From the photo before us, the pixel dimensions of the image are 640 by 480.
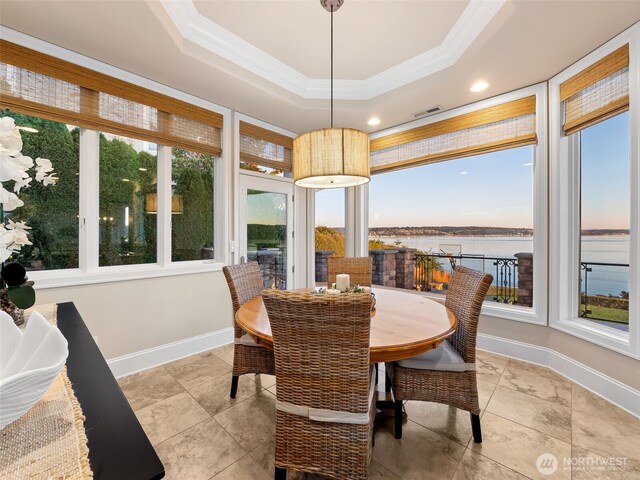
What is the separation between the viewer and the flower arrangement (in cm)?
89

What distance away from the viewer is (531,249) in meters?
2.97

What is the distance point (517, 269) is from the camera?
3215 millimetres

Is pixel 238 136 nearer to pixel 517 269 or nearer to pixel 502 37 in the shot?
pixel 502 37

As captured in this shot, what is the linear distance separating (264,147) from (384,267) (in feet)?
7.78

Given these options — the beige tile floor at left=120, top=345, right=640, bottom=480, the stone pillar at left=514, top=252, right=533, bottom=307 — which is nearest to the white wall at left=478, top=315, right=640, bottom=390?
the beige tile floor at left=120, top=345, right=640, bottom=480

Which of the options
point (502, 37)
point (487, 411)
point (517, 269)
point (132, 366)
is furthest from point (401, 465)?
point (502, 37)

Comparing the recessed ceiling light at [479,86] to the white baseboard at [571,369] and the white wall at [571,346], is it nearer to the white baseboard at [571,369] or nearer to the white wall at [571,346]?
the white wall at [571,346]

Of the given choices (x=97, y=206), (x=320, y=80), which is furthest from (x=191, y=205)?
(x=320, y=80)

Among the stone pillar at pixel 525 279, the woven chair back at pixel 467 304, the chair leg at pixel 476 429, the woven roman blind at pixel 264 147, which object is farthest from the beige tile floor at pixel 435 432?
the woven roman blind at pixel 264 147

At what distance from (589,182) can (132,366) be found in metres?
4.32

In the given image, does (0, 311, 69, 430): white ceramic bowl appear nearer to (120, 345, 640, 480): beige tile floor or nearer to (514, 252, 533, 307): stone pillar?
(120, 345, 640, 480): beige tile floor

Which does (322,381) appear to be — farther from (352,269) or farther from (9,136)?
(352,269)

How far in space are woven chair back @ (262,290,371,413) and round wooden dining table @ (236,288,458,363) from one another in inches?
6.4

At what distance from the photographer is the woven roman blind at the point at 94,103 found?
203cm
